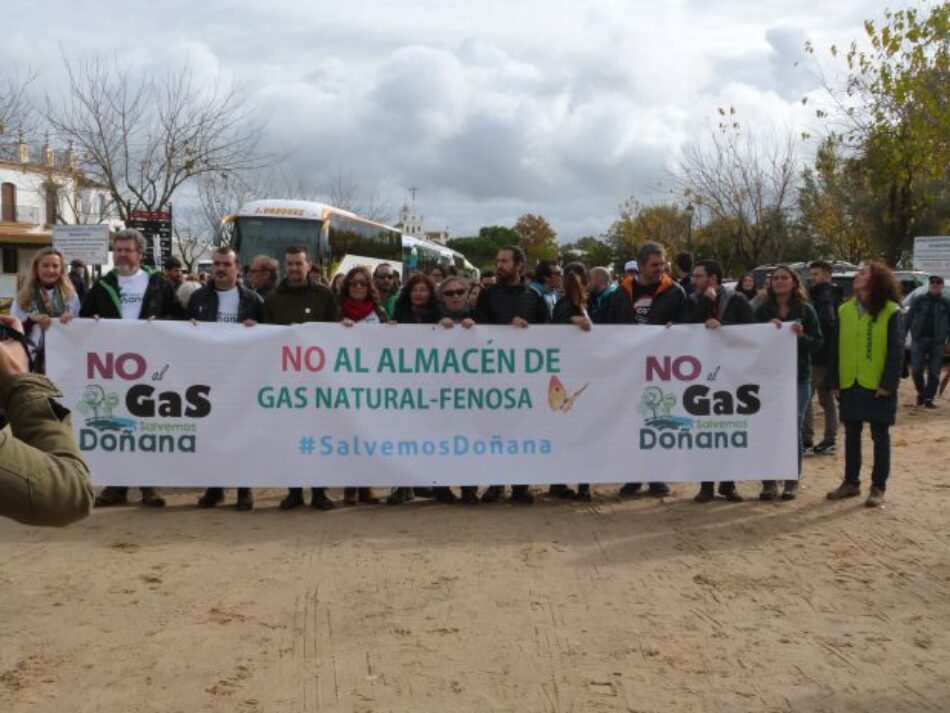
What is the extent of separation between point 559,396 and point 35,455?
616 cm

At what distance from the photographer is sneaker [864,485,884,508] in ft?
26.1

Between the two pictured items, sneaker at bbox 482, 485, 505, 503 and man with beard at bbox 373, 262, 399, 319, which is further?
man with beard at bbox 373, 262, 399, 319

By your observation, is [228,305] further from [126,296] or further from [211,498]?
[211,498]

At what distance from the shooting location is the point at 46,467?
80.0 inches

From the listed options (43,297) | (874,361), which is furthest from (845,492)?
(43,297)

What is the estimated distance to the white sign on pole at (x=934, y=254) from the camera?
15727 mm

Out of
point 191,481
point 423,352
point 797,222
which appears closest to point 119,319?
point 191,481

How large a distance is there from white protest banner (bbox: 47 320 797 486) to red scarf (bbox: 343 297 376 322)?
48cm

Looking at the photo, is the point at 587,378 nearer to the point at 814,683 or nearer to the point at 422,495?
the point at 422,495

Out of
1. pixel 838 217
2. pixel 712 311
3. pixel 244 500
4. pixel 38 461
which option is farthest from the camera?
pixel 838 217

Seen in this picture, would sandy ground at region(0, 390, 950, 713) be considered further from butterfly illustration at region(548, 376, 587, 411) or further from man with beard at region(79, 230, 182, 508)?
butterfly illustration at region(548, 376, 587, 411)

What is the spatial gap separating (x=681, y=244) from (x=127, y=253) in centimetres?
4391

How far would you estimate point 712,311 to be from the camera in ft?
27.6

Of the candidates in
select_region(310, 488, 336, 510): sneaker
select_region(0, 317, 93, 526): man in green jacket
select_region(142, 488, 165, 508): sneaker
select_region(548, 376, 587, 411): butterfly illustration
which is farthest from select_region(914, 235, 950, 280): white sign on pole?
select_region(0, 317, 93, 526): man in green jacket
